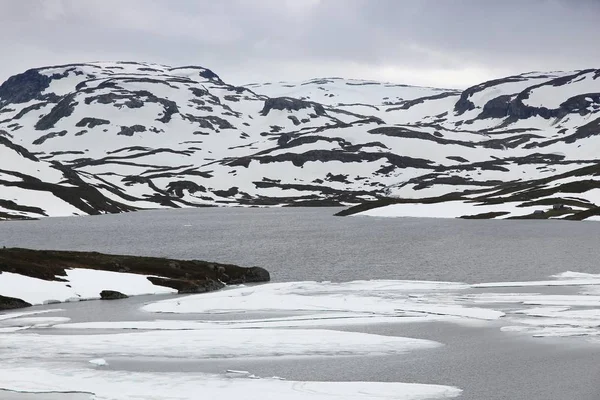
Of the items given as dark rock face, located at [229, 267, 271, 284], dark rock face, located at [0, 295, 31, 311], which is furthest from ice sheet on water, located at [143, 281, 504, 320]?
dark rock face, located at [0, 295, 31, 311]

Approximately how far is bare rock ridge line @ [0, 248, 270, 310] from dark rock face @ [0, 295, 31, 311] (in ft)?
15.3

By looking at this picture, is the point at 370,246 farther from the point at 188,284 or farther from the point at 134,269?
the point at 188,284

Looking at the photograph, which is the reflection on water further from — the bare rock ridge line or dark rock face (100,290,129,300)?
the bare rock ridge line

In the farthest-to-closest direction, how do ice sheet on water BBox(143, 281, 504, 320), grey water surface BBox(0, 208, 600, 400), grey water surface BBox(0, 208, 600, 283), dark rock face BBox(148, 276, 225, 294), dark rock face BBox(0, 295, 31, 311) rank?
1. grey water surface BBox(0, 208, 600, 283)
2. dark rock face BBox(148, 276, 225, 294)
3. dark rock face BBox(0, 295, 31, 311)
4. ice sheet on water BBox(143, 281, 504, 320)
5. grey water surface BBox(0, 208, 600, 400)

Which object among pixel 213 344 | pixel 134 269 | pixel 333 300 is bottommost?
pixel 213 344

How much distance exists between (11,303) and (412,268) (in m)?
41.6

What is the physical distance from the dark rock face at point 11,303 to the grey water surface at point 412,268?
246 centimetres

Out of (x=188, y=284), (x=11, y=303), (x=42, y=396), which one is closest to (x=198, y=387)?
(x=42, y=396)

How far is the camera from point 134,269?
75.5 m

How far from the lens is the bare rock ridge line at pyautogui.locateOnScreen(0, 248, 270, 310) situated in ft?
217

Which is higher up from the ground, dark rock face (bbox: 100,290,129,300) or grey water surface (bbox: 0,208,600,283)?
grey water surface (bbox: 0,208,600,283)

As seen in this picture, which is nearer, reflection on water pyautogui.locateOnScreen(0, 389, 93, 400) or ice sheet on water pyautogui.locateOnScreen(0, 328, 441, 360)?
reflection on water pyautogui.locateOnScreen(0, 389, 93, 400)

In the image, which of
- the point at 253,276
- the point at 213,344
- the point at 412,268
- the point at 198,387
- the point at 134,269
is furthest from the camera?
the point at 412,268

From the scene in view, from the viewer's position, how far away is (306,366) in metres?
36.1
